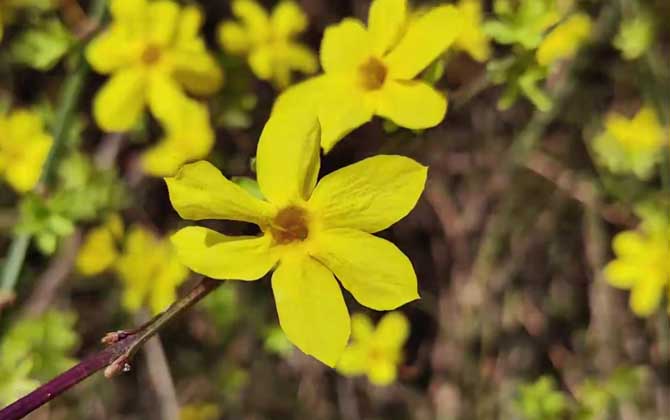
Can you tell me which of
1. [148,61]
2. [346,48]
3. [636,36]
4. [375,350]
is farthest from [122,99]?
[636,36]

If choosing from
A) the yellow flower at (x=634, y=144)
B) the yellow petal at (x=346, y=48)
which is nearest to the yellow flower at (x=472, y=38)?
the yellow flower at (x=634, y=144)

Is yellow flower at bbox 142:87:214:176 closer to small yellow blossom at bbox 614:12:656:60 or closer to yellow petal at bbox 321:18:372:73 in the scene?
yellow petal at bbox 321:18:372:73

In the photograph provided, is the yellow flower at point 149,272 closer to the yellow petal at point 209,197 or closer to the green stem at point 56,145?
the green stem at point 56,145

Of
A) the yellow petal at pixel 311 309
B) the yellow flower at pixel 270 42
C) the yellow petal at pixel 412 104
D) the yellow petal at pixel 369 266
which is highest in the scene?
the yellow petal at pixel 412 104

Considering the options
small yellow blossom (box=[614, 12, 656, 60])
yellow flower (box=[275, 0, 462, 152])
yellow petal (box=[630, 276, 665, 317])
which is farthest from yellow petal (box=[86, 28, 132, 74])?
yellow petal (box=[630, 276, 665, 317])

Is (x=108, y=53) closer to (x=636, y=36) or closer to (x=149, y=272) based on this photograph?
(x=149, y=272)

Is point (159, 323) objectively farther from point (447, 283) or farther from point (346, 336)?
point (447, 283)
